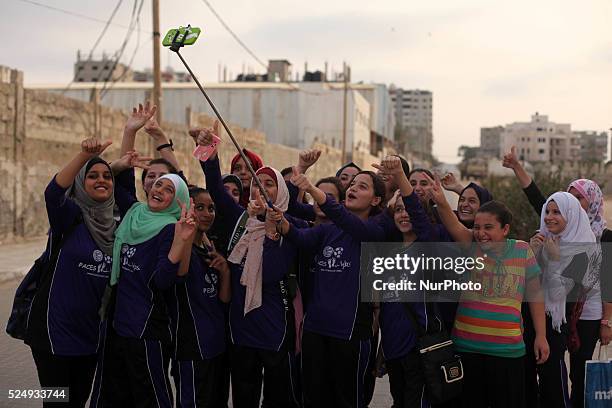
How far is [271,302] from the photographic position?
169 inches

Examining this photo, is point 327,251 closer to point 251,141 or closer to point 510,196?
point 510,196

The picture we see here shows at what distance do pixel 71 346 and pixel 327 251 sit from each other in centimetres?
153

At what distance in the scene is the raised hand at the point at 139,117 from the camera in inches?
185

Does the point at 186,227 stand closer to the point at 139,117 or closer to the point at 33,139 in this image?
the point at 139,117

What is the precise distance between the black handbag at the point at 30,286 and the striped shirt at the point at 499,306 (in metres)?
2.31

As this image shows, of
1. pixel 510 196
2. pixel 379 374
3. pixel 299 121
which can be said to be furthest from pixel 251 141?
pixel 379 374

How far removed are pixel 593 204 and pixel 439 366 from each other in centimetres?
167

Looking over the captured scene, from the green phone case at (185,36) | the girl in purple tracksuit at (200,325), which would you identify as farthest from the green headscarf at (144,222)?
the green phone case at (185,36)

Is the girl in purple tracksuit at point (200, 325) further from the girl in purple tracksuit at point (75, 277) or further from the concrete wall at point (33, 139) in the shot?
the concrete wall at point (33, 139)

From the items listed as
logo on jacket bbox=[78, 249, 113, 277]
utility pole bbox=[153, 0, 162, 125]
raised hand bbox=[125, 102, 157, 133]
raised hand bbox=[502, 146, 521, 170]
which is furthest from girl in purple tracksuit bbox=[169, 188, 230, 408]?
utility pole bbox=[153, 0, 162, 125]

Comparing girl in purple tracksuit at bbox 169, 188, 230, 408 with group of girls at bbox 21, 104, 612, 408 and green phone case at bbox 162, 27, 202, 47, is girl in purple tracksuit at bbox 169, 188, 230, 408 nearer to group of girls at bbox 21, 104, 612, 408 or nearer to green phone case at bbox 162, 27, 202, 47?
group of girls at bbox 21, 104, 612, 408

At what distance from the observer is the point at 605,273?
4.42 m

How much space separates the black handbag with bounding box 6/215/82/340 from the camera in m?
3.98

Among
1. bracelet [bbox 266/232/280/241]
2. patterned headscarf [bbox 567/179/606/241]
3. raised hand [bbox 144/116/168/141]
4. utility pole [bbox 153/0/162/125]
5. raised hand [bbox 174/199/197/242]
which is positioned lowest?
bracelet [bbox 266/232/280/241]
